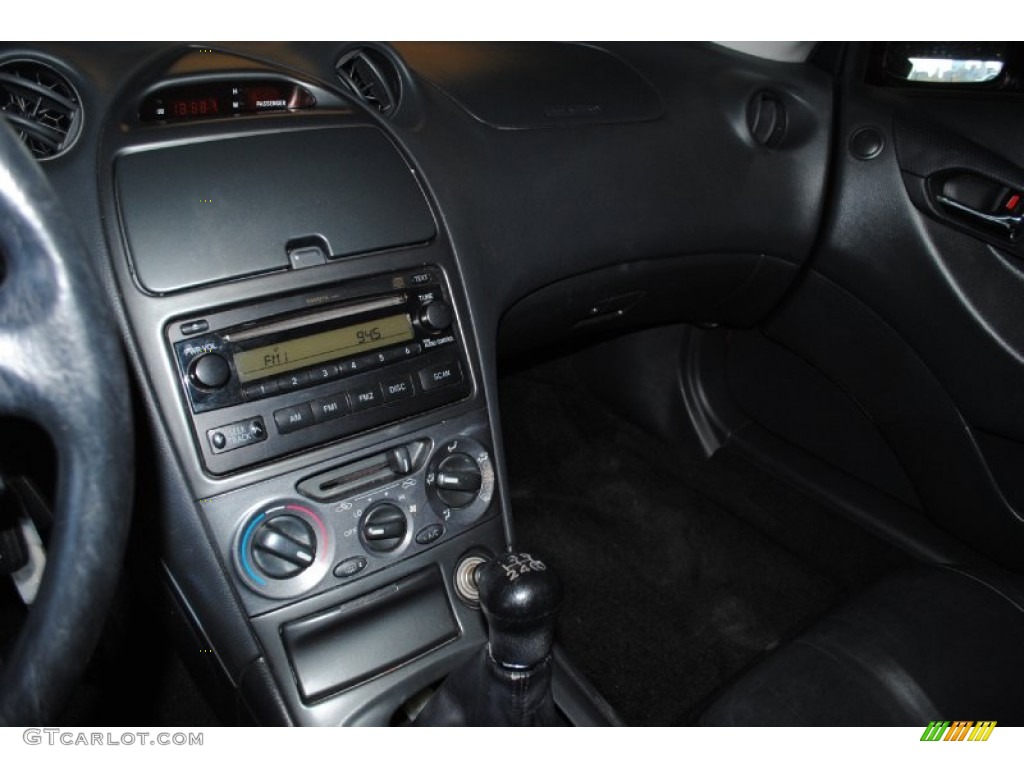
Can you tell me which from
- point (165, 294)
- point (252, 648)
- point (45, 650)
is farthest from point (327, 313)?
point (45, 650)

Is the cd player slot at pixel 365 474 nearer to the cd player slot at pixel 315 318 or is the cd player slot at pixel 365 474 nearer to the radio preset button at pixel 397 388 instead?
the radio preset button at pixel 397 388

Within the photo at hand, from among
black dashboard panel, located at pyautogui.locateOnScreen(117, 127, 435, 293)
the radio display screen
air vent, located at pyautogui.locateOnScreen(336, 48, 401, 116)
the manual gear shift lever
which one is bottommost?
the manual gear shift lever

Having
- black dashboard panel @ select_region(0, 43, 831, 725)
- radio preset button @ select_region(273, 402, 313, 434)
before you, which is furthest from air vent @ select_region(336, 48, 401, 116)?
radio preset button @ select_region(273, 402, 313, 434)

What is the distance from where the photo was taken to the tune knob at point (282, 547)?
99cm

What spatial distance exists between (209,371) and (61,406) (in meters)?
0.38

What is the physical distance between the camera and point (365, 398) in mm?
1049

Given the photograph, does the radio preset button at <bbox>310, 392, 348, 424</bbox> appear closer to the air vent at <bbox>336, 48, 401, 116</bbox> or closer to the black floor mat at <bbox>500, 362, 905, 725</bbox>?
the air vent at <bbox>336, 48, 401, 116</bbox>

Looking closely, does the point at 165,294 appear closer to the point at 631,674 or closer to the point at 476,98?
the point at 476,98

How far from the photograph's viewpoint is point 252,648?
1002 mm

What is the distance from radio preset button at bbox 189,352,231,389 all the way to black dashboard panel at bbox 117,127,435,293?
0.08 m

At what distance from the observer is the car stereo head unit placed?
961 millimetres

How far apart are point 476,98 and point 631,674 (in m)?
0.94

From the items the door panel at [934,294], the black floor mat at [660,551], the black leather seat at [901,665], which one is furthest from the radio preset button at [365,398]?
the door panel at [934,294]

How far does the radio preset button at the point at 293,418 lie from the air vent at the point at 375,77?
43cm
